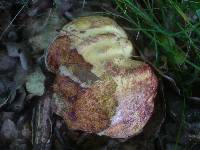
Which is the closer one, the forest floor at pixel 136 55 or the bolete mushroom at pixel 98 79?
the bolete mushroom at pixel 98 79

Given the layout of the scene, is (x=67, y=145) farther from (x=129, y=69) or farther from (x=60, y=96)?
(x=129, y=69)

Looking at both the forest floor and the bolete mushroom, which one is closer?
the bolete mushroom

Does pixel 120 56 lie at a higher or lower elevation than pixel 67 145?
higher

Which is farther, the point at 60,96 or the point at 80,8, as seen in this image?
the point at 80,8

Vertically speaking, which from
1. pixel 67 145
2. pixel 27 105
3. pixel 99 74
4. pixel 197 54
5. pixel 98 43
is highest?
pixel 98 43

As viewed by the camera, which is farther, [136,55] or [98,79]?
[136,55]

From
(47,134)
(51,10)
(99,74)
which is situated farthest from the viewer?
(51,10)

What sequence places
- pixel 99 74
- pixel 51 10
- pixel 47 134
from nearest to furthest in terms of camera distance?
pixel 99 74, pixel 47 134, pixel 51 10

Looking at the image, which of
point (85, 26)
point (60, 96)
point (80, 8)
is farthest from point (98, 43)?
point (80, 8)
